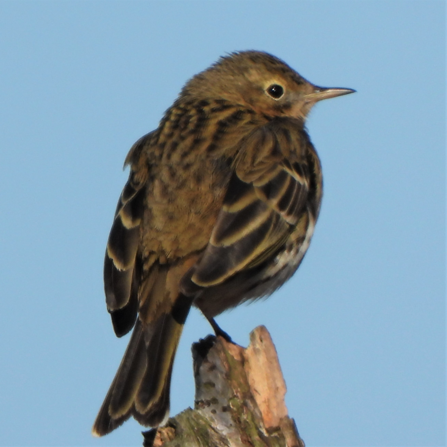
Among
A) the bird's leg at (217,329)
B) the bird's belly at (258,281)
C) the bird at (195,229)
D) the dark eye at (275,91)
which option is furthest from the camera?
the dark eye at (275,91)

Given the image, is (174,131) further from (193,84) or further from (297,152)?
(193,84)

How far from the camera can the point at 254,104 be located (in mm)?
11055

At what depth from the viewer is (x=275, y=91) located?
11023 mm

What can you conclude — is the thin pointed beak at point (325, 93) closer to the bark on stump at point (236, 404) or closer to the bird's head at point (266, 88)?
the bird's head at point (266, 88)

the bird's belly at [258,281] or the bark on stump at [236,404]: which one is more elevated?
the bird's belly at [258,281]

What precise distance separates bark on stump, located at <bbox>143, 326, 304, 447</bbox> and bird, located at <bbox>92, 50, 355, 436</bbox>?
211mm

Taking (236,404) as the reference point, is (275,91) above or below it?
above

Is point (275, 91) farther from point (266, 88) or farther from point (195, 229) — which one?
point (195, 229)

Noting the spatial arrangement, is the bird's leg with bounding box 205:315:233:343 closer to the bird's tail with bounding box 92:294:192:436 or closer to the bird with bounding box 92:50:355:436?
the bird with bounding box 92:50:355:436

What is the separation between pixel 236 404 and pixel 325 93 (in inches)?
209

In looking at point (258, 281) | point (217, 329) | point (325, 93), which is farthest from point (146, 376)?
point (325, 93)

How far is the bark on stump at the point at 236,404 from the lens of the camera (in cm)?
685

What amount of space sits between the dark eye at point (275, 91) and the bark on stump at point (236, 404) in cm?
427

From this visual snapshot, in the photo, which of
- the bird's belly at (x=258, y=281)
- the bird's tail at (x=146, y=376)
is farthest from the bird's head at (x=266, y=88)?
the bird's tail at (x=146, y=376)
